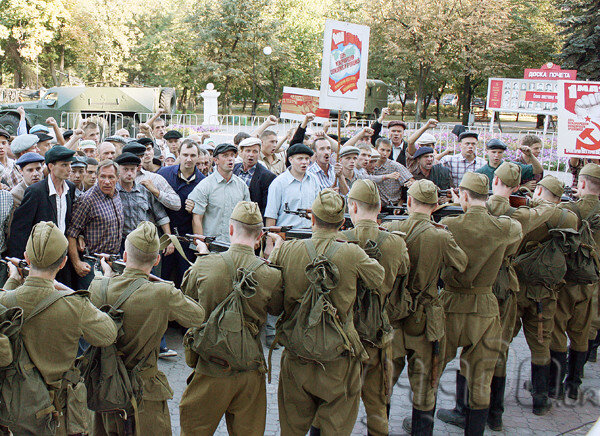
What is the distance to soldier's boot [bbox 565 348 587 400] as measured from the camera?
5809 millimetres

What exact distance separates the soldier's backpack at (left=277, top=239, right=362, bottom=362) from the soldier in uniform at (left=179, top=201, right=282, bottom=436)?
22 cm

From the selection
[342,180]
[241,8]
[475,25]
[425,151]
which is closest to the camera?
[342,180]

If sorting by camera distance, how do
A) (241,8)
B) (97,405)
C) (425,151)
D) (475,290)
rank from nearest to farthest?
(97,405), (475,290), (425,151), (241,8)

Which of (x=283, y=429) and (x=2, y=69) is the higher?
(x=2, y=69)

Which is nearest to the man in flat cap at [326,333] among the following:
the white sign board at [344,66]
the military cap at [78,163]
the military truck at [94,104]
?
the military cap at [78,163]

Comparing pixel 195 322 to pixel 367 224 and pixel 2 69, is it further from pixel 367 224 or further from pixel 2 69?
pixel 2 69

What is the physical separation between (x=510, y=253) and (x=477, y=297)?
47 cm

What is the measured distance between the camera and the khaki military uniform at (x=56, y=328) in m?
3.19

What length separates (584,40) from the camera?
2520 cm

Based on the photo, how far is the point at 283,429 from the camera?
158 inches

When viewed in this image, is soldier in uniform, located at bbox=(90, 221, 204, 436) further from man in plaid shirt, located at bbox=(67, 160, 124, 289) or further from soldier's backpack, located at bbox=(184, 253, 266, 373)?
man in plaid shirt, located at bbox=(67, 160, 124, 289)

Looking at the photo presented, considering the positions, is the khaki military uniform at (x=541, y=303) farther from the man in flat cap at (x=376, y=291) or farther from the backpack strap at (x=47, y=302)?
the backpack strap at (x=47, y=302)

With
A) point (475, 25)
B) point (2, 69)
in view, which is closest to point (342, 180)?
point (475, 25)

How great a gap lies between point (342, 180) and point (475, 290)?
8.62 ft
